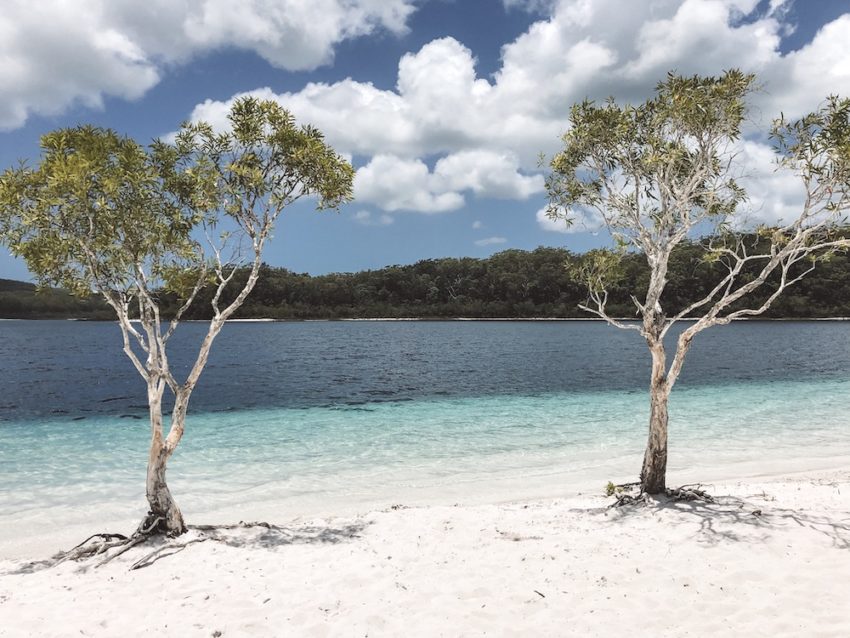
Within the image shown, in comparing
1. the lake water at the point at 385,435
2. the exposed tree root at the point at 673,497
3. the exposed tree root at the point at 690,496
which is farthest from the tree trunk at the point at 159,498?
the exposed tree root at the point at 690,496

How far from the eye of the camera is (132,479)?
18.5 meters

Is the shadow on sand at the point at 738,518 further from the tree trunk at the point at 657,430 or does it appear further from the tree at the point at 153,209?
the tree at the point at 153,209

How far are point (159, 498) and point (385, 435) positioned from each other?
14710 mm

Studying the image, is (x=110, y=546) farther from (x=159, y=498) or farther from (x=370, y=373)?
(x=370, y=373)

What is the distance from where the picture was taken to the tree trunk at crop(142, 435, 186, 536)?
37.1 ft

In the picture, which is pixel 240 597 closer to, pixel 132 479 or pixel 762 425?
pixel 132 479

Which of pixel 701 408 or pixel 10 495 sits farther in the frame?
pixel 701 408

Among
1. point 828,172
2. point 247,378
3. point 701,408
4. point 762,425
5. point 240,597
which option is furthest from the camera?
point 247,378

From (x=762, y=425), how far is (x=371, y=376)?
107ft

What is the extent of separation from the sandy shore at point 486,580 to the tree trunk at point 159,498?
0.47 meters

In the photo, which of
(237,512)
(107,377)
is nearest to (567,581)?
(237,512)

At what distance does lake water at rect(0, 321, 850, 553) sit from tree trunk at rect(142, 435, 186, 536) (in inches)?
136

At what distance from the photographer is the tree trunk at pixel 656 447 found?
13.0m

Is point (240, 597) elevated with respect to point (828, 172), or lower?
lower
